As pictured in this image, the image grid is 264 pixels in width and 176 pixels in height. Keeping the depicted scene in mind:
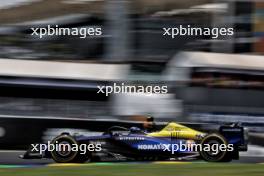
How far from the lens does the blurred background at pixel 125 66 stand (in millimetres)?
10102

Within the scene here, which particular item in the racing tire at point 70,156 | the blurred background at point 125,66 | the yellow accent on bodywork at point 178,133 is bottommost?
the racing tire at point 70,156

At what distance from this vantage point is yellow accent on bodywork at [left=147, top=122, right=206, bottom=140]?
31.1 ft

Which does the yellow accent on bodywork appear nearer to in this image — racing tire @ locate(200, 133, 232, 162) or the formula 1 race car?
the formula 1 race car

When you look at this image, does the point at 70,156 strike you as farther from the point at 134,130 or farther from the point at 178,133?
the point at 178,133

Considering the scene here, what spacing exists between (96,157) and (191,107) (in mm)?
1978

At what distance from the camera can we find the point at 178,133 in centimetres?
952

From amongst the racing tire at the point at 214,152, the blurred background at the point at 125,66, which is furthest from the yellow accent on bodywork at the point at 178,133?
the blurred background at the point at 125,66

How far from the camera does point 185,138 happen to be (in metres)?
9.50

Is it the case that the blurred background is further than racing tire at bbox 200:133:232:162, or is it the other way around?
the blurred background

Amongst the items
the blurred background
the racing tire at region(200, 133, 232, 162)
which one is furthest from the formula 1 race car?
the blurred background

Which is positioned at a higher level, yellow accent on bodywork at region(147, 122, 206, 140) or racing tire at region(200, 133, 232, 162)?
yellow accent on bodywork at region(147, 122, 206, 140)

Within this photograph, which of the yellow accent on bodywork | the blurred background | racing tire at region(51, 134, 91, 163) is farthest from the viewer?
the blurred background

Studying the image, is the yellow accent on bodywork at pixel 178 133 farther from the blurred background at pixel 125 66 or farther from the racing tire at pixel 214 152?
the blurred background at pixel 125 66

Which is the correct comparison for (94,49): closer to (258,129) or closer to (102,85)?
(102,85)
